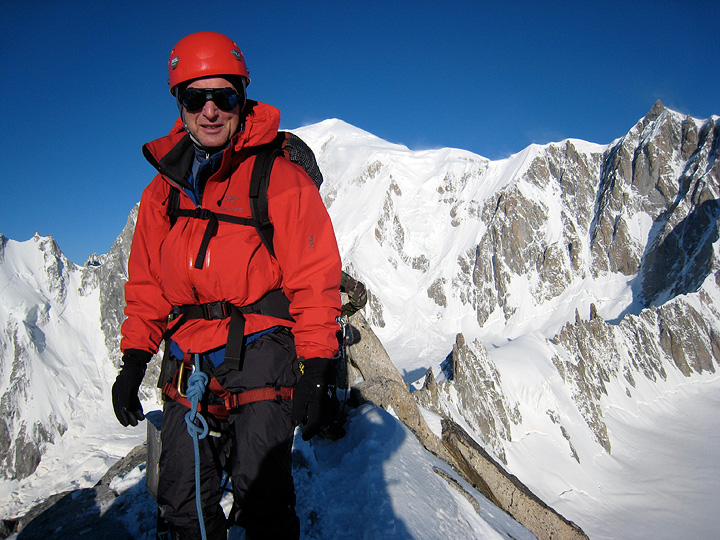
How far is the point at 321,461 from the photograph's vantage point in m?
5.61

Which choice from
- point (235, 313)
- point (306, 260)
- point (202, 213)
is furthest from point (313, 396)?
point (202, 213)

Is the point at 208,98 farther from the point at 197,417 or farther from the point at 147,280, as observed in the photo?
the point at 197,417

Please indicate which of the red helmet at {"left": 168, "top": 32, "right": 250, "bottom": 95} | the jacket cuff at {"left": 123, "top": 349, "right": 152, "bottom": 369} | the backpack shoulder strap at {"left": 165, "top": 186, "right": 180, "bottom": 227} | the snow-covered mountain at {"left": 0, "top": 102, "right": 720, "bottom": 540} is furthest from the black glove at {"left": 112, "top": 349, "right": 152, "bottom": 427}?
the snow-covered mountain at {"left": 0, "top": 102, "right": 720, "bottom": 540}

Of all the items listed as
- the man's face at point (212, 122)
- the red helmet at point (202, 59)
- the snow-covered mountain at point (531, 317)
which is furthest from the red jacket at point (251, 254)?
the snow-covered mountain at point (531, 317)

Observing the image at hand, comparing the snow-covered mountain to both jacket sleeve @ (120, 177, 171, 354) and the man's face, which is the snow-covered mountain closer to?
jacket sleeve @ (120, 177, 171, 354)

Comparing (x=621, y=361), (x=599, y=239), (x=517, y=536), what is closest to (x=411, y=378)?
(x=621, y=361)

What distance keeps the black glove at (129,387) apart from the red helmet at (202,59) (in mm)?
2089

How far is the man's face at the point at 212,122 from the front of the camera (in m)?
3.03

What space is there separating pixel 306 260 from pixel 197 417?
1.28 meters

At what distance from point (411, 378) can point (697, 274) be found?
69.2 metres

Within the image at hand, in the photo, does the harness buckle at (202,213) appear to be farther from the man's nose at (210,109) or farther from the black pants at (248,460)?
the black pants at (248,460)

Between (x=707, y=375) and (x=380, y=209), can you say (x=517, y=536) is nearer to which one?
(x=707, y=375)

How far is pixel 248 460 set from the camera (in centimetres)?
271

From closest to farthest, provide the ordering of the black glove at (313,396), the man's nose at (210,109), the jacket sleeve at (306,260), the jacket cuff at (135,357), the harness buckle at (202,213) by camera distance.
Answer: the black glove at (313,396), the jacket sleeve at (306,260), the harness buckle at (202,213), the man's nose at (210,109), the jacket cuff at (135,357)
